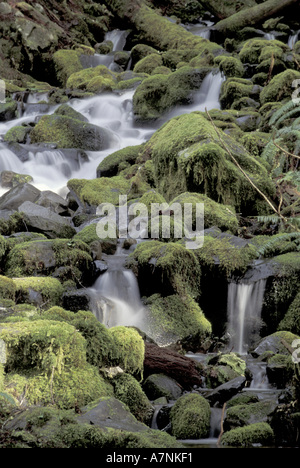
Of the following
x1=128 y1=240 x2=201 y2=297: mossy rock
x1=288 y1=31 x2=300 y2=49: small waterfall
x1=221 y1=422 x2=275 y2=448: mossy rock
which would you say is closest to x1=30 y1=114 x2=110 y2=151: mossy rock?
x1=128 y1=240 x2=201 y2=297: mossy rock

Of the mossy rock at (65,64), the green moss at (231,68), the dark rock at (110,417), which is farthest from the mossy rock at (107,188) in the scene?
the mossy rock at (65,64)

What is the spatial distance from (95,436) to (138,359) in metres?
1.67

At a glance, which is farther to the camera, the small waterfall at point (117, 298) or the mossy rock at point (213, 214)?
the mossy rock at point (213, 214)

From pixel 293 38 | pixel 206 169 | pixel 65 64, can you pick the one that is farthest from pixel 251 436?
pixel 293 38

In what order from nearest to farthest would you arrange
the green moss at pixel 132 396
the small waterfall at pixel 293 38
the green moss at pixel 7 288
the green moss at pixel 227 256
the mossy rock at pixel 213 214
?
1. the green moss at pixel 132 396
2. the green moss at pixel 7 288
3. the green moss at pixel 227 256
4. the mossy rock at pixel 213 214
5. the small waterfall at pixel 293 38

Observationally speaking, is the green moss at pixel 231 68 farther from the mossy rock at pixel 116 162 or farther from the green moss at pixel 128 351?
the green moss at pixel 128 351

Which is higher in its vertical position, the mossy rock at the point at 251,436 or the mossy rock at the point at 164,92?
the mossy rock at the point at 164,92

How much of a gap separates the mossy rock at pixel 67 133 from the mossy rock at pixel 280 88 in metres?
5.08

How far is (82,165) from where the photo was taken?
12516mm

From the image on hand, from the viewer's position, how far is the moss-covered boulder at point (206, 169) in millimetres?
8625

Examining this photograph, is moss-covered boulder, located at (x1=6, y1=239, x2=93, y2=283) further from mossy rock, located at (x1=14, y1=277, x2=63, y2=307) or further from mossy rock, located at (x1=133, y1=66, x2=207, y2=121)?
mossy rock, located at (x1=133, y1=66, x2=207, y2=121)

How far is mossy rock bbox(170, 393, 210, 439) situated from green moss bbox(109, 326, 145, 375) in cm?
54

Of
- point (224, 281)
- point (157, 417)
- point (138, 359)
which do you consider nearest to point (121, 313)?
point (224, 281)
